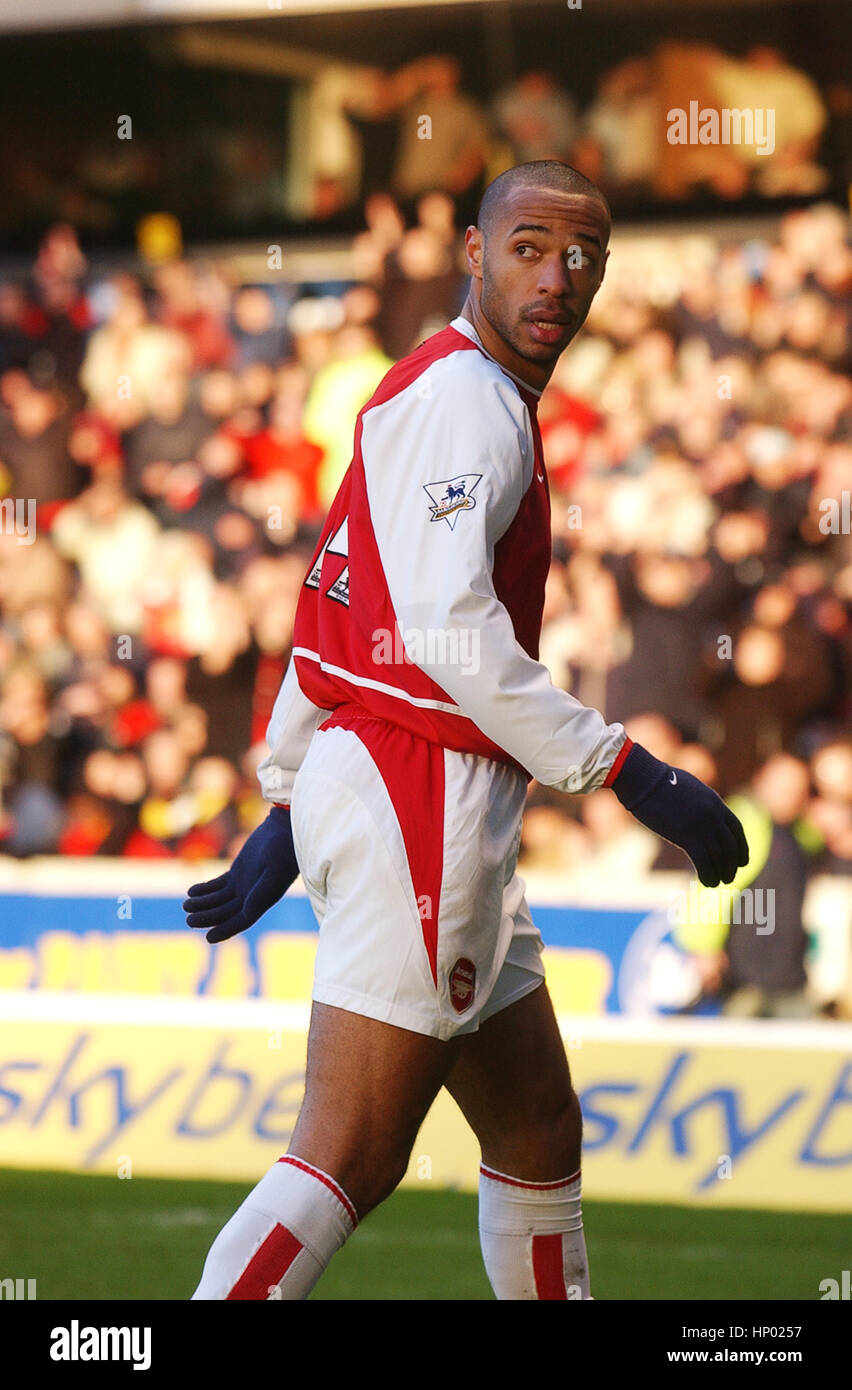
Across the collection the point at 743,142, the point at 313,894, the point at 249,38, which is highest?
the point at 249,38

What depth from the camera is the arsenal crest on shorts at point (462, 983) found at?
9.72ft

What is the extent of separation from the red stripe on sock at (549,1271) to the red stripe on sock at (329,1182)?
0.55 meters

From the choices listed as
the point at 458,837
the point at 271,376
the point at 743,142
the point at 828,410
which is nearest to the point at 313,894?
the point at 458,837

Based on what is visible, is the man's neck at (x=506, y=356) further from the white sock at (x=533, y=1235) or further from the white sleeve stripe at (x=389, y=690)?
the white sock at (x=533, y=1235)

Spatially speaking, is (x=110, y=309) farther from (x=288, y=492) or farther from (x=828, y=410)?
(x=828, y=410)

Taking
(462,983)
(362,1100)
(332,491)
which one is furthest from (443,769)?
(332,491)

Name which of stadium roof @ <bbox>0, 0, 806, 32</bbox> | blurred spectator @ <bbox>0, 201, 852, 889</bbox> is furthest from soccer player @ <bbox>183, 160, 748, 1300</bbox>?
stadium roof @ <bbox>0, 0, 806, 32</bbox>

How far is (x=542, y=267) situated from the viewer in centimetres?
311

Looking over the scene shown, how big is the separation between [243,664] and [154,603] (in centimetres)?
60

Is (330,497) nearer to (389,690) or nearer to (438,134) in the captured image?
(438,134)

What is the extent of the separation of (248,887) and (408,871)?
1.73 ft

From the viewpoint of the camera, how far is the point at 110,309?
993 cm

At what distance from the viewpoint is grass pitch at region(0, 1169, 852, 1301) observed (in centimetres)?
500

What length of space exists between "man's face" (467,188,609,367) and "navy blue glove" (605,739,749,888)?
69 cm
